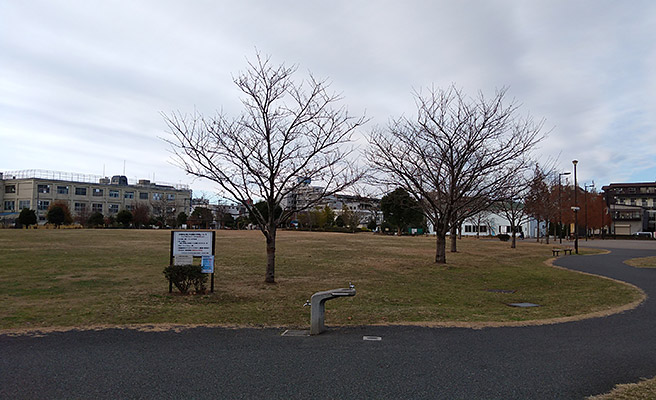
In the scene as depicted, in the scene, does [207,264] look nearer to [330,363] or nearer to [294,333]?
[294,333]

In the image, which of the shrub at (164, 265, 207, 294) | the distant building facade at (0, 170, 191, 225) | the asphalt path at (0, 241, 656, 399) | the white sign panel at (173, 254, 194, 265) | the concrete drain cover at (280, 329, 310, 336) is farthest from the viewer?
the distant building facade at (0, 170, 191, 225)

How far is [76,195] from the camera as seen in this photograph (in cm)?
8944

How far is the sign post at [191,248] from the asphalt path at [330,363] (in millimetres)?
4402

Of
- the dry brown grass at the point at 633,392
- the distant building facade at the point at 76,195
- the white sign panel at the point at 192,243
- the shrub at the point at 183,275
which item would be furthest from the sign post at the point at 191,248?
the distant building facade at the point at 76,195

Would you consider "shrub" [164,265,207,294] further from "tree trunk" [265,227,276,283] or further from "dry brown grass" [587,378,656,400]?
"dry brown grass" [587,378,656,400]

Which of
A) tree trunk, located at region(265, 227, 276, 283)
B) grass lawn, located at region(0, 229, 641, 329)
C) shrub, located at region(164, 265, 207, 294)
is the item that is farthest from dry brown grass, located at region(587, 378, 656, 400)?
tree trunk, located at region(265, 227, 276, 283)

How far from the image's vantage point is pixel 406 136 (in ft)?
70.2

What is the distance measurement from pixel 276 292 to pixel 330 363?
7.19m

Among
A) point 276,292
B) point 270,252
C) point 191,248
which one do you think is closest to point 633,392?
point 276,292

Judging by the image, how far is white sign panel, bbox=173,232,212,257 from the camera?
11.8 m

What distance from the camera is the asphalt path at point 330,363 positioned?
468 cm

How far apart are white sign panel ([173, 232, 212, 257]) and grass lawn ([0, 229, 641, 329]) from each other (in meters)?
1.16

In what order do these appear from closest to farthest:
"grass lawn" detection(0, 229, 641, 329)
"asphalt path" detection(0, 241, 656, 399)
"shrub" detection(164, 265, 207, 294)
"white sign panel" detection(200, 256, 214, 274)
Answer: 1. "asphalt path" detection(0, 241, 656, 399)
2. "grass lawn" detection(0, 229, 641, 329)
3. "shrub" detection(164, 265, 207, 294)
4. "white sign panel" detection(200, 256, 214, 274)

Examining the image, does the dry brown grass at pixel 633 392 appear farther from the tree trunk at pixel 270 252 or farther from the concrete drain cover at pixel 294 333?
the tree trunk at pixel 270 252
